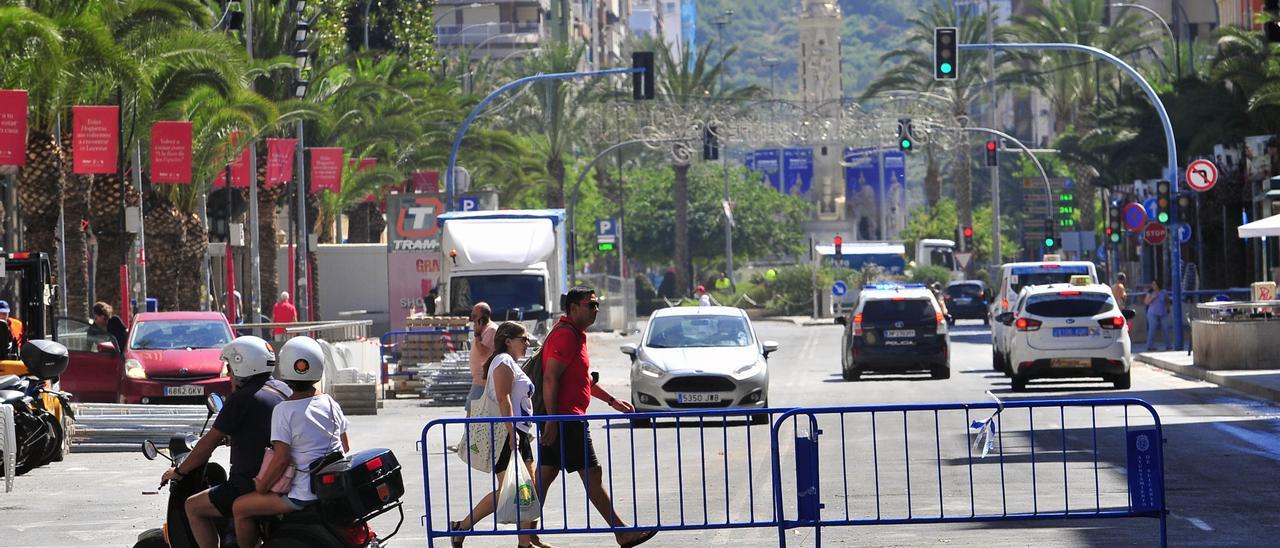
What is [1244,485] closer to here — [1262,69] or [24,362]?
[24,362]

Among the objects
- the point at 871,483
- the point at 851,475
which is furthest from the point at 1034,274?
the point at 871,483

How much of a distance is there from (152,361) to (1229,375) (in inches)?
610

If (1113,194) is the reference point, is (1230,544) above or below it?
below

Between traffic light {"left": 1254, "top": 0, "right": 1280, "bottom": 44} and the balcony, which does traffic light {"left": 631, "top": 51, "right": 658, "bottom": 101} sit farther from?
the balcony

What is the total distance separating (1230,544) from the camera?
1177 centimetres

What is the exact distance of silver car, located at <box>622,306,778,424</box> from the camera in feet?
75.5

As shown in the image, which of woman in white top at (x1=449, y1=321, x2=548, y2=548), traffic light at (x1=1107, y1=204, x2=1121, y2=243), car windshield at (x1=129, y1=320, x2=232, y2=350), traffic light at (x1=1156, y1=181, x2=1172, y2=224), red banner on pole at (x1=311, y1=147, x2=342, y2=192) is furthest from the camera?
traffic light at (x1=1107, y1=204, x2=1121, y2=243)

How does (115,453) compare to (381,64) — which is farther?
(381,64)

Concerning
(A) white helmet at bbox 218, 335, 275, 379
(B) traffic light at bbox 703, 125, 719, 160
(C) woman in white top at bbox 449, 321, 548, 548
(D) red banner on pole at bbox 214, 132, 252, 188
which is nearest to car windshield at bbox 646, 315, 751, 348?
(C) woman in white top at bbox 449, 321, 548, 548

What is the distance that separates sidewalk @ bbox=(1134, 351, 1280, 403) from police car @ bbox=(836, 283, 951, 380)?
410 cm

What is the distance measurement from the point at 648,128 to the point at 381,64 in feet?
70.3

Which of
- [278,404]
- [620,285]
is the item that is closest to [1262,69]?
[620,285]

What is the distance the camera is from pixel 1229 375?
29.3 meters

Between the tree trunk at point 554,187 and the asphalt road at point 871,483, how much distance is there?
48891mm
